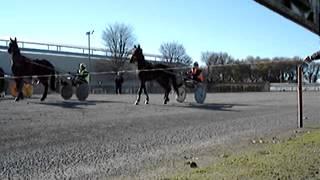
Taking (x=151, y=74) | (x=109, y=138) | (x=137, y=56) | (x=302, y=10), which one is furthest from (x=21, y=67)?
(x=302, y=10)

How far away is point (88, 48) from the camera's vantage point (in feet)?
308

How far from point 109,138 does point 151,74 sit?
13.8m

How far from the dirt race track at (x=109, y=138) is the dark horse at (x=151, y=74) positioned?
6.56m

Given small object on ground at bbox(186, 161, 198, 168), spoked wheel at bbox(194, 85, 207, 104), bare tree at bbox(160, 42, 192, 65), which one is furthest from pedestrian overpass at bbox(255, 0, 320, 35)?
bare tree at bbox(160, 42, 192, 65)

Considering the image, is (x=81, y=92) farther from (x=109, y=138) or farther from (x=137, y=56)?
(x=109, y=138)

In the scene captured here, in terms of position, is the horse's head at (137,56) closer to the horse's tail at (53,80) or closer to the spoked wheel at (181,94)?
the spoked wheel at (181,94)

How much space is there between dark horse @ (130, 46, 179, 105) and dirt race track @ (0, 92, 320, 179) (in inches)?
258

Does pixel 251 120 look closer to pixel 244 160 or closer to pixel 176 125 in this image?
pixel 176 125

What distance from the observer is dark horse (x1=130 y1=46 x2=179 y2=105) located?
81.6 ft

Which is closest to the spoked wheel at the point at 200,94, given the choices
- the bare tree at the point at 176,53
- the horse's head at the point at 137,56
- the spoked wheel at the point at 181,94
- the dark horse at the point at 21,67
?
the spoked wheel at the point at 181,94

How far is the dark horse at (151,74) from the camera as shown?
24.9 metres

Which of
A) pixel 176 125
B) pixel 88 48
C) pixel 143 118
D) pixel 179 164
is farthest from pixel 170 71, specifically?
pixel 88 48

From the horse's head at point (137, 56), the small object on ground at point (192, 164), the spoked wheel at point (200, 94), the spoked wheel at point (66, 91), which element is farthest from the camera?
the spoked wheel at point (66, 91)

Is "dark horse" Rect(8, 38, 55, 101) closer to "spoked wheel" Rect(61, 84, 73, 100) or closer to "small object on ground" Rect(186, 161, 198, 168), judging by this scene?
"spoked wheel" Rect(61, 84, 73, 100)
